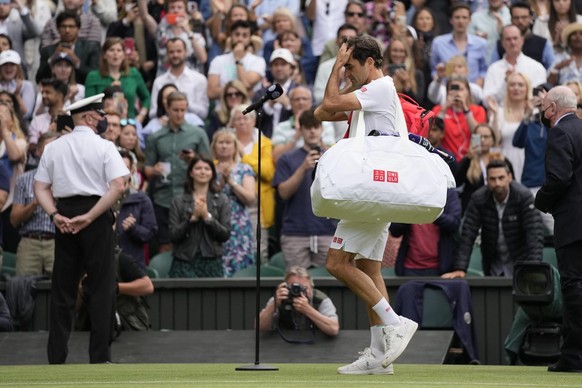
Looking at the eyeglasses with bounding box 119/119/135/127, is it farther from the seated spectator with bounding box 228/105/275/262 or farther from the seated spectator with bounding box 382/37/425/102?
the seated spectator with bounding box 382/37/425/102

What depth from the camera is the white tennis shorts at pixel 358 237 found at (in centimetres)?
964

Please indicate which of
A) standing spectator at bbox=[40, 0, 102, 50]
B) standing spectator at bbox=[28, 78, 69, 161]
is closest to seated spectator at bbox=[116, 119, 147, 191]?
standing spectator at bbox=[28, 78, 69, 161]

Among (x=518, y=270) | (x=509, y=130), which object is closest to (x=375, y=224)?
(x=518, y=270)

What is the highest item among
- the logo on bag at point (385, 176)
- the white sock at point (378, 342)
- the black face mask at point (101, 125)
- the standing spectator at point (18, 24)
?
the standing spectator at point (18, 24)

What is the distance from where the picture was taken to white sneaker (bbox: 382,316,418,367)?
9531 millimetres

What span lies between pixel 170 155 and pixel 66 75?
8.08ft

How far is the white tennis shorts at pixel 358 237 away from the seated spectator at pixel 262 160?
5.66 metres

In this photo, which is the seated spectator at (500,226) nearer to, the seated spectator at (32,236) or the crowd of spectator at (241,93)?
the crowd of spectator at (241,93)

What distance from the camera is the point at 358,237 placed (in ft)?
31.7

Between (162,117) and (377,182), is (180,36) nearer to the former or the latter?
(162,117)

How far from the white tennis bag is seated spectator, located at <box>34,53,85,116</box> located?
8.62 metres

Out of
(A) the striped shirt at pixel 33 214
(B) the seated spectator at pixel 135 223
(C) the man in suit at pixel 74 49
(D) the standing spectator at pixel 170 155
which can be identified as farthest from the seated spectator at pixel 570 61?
(A) the striped shirt at pixel 33 214

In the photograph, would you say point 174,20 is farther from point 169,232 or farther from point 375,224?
point 375,224

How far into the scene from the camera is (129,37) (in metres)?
19.1
